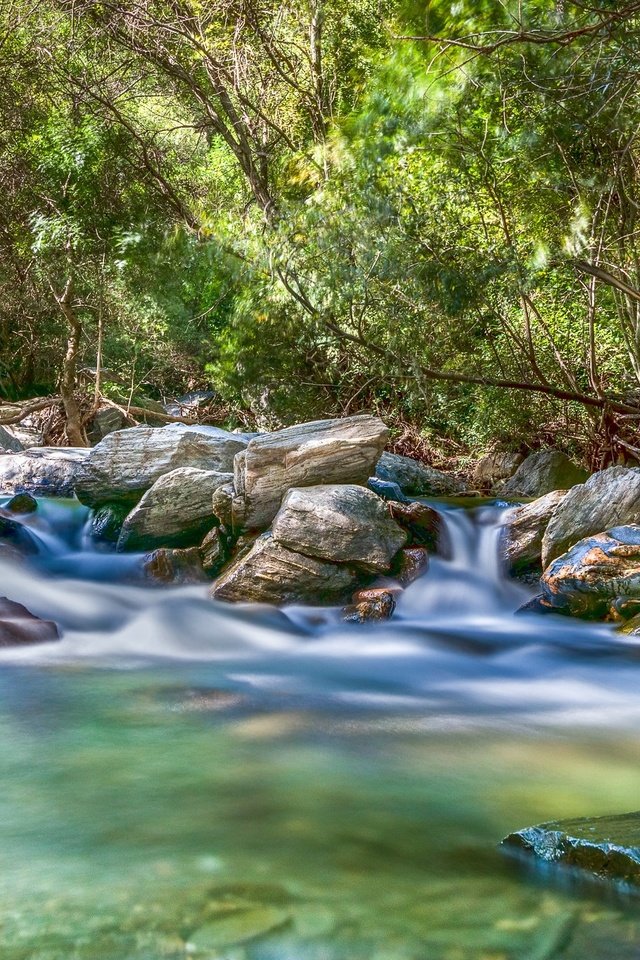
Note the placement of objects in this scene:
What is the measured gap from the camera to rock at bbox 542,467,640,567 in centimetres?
669

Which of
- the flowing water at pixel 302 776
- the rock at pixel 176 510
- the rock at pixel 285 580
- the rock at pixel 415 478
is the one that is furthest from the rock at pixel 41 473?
the rock at pixel 285 580

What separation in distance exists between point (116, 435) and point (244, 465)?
6.28 ft

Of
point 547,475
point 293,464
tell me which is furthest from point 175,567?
point 547,475

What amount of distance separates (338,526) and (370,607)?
0.68 m

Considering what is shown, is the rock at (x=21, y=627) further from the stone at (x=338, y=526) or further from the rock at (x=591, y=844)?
the rock at (x=591, y=844)

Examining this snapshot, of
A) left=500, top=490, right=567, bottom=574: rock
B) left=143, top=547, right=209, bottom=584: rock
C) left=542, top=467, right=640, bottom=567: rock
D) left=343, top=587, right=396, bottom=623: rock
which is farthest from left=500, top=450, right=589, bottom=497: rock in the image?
left=143, top=547, right=209, bottom=584: rock

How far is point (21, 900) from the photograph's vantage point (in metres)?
2.24

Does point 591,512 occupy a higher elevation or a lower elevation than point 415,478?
lower

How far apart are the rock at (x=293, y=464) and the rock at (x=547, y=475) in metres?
3.81

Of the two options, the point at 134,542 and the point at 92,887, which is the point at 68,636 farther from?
the point at 92,887

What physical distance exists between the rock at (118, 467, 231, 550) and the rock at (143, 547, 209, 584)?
30 centimetres

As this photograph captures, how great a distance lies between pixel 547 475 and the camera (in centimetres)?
1077

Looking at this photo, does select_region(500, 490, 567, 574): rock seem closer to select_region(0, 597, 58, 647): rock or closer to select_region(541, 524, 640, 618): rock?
select_region(541, 524, 640, 618): rock

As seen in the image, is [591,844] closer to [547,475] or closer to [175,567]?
[175,567]
